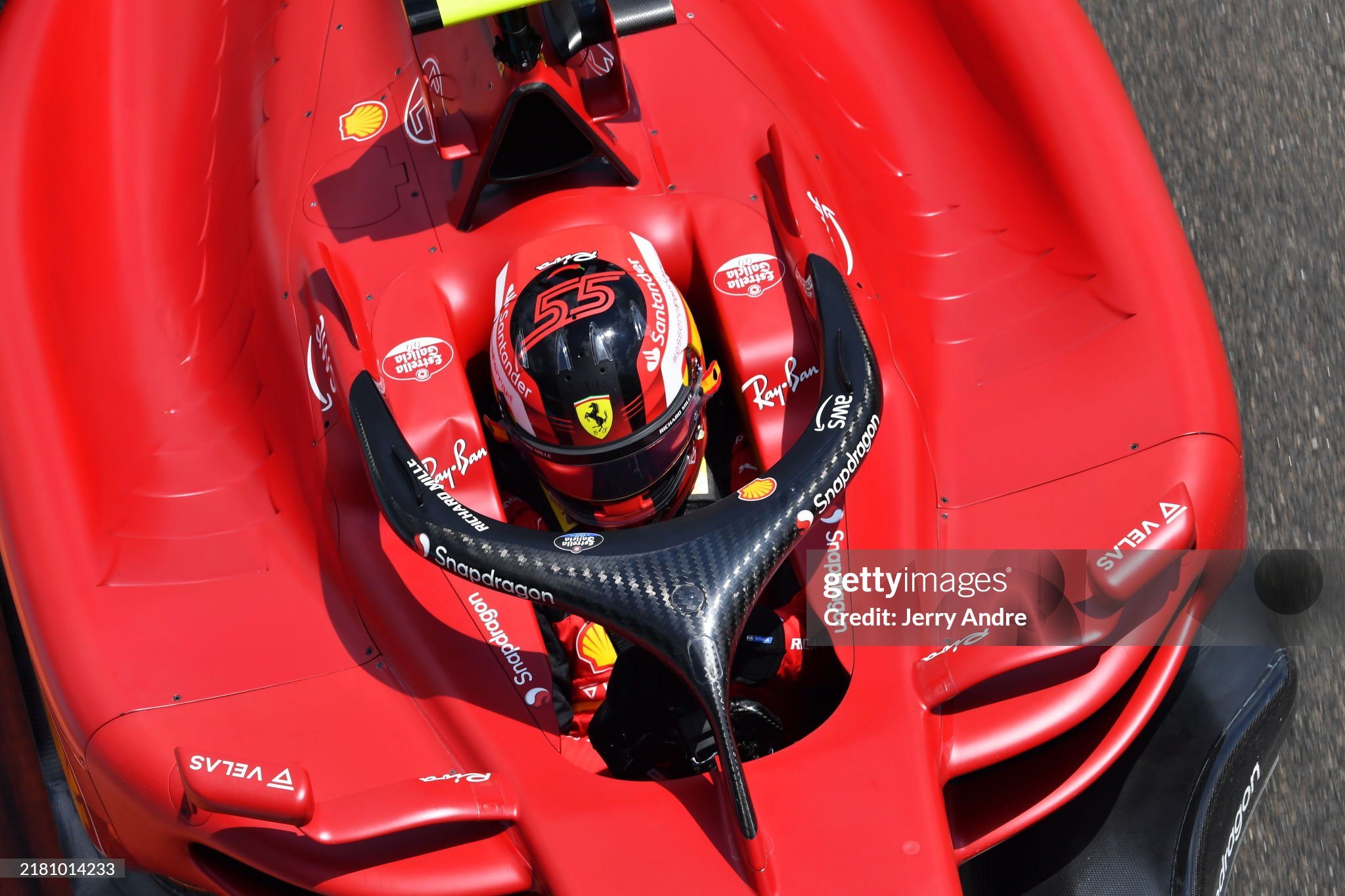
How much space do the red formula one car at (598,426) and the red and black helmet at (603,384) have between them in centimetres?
6

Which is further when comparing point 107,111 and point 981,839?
point 107,111

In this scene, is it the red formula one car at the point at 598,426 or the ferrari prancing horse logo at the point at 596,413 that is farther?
the ferrari prancing horse logo at the point at 596,413

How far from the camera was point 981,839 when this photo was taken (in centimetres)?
255

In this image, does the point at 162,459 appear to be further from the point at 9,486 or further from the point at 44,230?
the point at 44,230

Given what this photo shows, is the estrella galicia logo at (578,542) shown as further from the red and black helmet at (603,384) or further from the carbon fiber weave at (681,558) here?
the red and black helmet at (603,384)

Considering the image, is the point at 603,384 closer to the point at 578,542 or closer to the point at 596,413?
the point at 596,413

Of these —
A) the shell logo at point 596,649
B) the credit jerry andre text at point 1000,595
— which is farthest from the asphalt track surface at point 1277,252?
the shell logo at point 596,649

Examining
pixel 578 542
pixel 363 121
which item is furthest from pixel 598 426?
pixel 363 121

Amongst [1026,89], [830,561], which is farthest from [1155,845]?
[1026,89]

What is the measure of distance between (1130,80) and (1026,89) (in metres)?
1.43

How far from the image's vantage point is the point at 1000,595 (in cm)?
271

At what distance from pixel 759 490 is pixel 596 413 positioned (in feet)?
1.18

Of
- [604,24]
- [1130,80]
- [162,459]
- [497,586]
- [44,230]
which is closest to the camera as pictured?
[497,586]

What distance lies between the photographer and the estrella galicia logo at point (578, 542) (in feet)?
8.03
